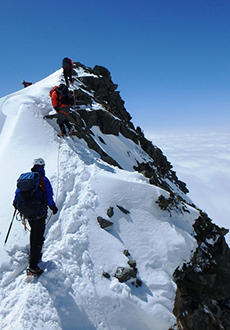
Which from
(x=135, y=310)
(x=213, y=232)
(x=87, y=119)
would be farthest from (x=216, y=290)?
(x=87, y=119)

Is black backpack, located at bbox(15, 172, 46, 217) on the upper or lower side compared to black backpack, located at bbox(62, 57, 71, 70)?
lower

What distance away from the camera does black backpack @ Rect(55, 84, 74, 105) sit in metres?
10.6

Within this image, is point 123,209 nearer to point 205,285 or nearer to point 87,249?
point 87,249

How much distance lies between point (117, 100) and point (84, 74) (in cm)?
803

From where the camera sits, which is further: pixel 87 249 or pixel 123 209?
pixel 123 209

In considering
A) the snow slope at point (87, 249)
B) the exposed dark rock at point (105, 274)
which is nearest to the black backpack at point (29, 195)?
the snow slope at point (87, 249)

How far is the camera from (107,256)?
652 cm

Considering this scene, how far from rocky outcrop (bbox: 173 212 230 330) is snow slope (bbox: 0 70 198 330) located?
446 mm

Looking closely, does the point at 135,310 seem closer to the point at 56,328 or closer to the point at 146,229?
the point at 56,328

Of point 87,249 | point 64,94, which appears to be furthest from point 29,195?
point 64,94

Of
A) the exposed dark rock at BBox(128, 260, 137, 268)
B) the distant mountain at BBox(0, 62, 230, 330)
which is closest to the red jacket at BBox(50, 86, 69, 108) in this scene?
the distant mountain at BBox(0, 62, 230, 330)

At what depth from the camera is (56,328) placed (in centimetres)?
470

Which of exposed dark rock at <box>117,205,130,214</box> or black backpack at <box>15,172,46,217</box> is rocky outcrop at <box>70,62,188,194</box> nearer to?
exposed dark rock at <box>117,205,130,214</box>

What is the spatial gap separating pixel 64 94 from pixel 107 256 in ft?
26.1
